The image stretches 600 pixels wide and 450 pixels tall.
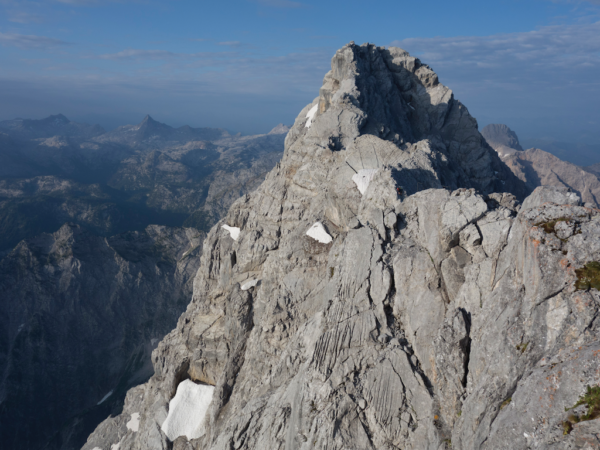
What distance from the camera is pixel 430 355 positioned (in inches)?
714

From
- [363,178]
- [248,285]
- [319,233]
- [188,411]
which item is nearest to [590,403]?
[319,233]

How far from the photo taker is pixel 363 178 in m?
29.2

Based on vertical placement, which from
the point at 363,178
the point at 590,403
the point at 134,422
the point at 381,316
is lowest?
the point at 134,422

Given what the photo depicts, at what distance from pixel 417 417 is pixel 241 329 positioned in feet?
63.3

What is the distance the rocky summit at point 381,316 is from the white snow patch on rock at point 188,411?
0.55ft

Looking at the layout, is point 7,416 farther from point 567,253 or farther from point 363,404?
point 567,253

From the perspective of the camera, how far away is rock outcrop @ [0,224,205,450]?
93.5 m

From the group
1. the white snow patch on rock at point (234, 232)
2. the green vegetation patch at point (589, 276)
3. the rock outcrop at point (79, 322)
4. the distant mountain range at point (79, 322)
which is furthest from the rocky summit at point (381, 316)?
the rock outcrop at point (79, 322)

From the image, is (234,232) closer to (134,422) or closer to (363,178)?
(363,178)

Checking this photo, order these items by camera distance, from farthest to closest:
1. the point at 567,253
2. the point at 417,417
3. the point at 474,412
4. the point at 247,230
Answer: the point at 247,230 → the point at 417,417 → the point at 474,412 → the point at 567,253

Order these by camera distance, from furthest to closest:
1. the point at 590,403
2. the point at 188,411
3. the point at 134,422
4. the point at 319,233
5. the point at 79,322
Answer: the point at 79,322
the point at 134,422
the point at 188,411
the point at 319,233
the point at 590,403

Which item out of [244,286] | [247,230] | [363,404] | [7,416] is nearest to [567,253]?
[363,404]

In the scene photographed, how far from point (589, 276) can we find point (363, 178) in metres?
18.6

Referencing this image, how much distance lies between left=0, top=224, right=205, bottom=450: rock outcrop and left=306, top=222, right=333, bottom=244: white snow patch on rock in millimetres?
87798
